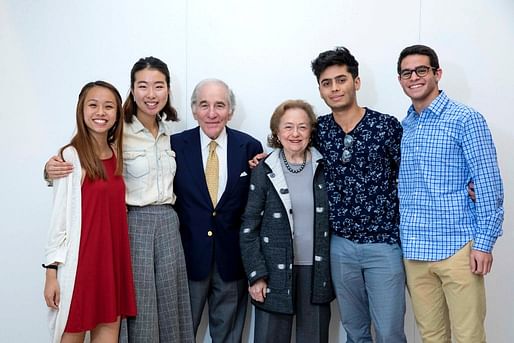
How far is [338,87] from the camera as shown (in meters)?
2.26

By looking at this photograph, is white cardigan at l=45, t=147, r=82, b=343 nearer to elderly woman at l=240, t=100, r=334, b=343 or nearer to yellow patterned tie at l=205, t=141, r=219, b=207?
yellow patterned tie at l=205, t=141, r=219, b=207

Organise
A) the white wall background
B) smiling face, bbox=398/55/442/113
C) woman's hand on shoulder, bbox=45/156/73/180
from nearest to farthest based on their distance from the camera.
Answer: woman's hand on shoulder, bbox=45/156/73/180
smiling face, bbox=398/55/442/113
the white wall background

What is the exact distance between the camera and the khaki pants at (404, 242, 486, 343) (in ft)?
6.55

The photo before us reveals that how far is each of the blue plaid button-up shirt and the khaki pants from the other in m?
0.06

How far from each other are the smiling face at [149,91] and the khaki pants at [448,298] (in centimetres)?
142

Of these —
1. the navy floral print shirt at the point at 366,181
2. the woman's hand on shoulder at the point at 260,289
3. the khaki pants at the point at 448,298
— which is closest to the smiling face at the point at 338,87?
the navy floral print shirt at the point at 366,181

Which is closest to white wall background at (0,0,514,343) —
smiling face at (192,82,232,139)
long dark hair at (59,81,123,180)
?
smiling face at (192,82,232,139)

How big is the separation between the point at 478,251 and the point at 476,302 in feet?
0.77

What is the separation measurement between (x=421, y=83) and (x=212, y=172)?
1.11 m

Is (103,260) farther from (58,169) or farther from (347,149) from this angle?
(347,149)

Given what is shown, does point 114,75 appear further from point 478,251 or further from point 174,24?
point 478,251

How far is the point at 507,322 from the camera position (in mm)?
2855

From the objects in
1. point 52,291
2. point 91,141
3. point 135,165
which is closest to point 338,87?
point 135,165

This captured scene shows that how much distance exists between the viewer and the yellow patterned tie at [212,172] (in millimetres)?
2377
